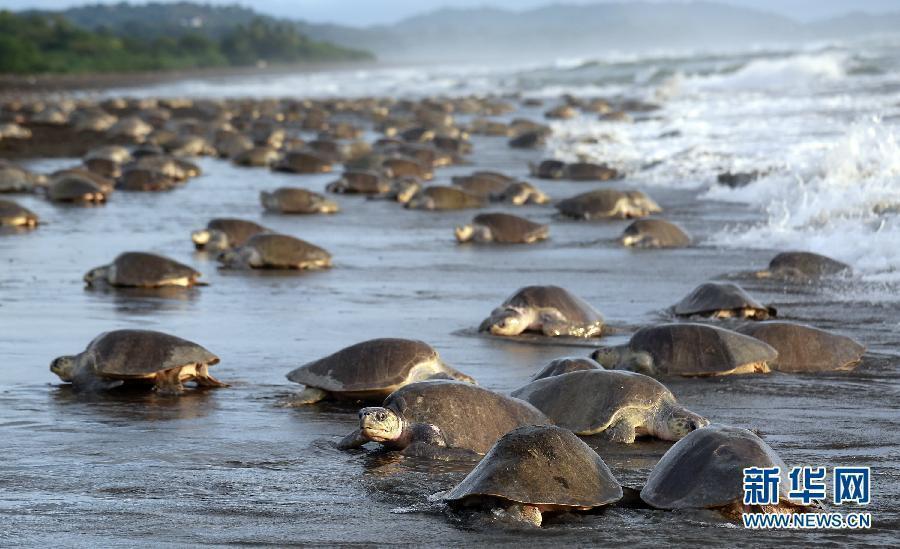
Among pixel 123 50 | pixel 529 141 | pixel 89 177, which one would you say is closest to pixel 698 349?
pixel 89 177

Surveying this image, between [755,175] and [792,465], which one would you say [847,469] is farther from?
[755,175]

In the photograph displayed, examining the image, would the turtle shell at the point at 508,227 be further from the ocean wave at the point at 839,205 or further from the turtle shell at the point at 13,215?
the turtle shell at the point at 13,215

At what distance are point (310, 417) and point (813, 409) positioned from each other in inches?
93.3

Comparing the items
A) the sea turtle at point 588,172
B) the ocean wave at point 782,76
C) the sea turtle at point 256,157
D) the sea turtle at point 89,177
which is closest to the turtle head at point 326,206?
the sea turtle at point 89,177

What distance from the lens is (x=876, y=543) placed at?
13.8ft

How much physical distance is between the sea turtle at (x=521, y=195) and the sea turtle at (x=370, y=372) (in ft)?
30.8

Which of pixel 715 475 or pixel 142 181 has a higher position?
pixel 715 475

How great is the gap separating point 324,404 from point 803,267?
4.83m

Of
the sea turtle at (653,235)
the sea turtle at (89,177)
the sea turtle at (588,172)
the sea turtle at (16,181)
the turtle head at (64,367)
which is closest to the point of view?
the turtle head at (64,367)

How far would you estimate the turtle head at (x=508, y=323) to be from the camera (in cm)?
797

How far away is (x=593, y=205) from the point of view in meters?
14.3

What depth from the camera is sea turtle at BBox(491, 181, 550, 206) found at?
15633mm

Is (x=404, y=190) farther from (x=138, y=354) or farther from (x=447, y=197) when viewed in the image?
(x=138, y=354)

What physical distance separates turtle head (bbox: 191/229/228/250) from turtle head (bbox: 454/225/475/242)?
219cm
